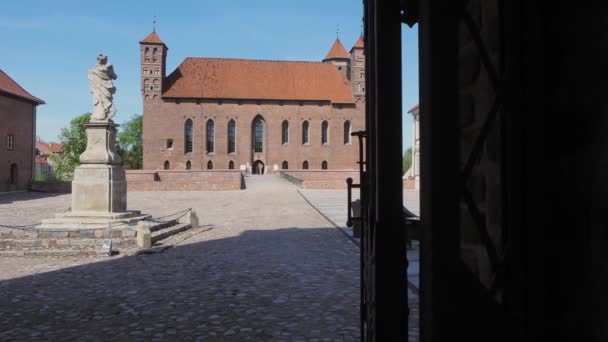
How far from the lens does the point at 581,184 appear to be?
4.68 feet

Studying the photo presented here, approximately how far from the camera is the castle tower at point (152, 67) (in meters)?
54.9

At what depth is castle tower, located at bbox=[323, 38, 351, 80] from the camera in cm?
6431

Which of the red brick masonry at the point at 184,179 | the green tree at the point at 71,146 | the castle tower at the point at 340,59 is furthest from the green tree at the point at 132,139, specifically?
the red brick masonry at the point at 184,179

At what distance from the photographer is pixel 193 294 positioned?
6.07 meters

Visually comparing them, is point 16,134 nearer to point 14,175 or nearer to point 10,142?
point 10,142

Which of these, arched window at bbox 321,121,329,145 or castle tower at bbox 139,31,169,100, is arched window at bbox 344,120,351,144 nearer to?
arched window at bbox 321,121,329,145

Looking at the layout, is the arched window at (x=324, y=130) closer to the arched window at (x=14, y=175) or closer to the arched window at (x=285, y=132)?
the arched window at (x=285, y=132)

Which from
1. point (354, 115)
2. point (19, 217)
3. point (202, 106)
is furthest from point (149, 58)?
point (19, 217)

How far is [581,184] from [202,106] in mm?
57669

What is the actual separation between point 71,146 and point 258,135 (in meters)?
29.3

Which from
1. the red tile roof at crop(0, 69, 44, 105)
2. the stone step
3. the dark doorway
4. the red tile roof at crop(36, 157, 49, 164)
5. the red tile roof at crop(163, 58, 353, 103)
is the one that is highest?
the red tile roof at crop(163, 58, 353, 103)

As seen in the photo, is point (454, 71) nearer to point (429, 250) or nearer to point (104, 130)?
point (429, 250)

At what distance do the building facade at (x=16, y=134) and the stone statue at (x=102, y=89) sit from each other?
90.5 feet

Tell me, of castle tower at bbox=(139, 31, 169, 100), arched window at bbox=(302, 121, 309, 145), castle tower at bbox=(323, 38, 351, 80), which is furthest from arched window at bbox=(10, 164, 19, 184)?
castle tower at bbox=(323, 38, 351, 80)
